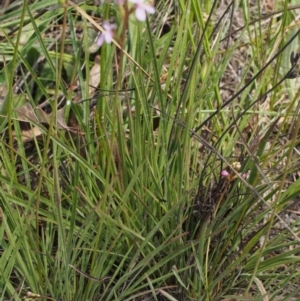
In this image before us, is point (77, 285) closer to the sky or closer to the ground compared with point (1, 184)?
closer to the ground

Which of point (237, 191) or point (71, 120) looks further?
point (71, 120)

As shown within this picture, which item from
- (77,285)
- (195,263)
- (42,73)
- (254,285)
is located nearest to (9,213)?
(77,285)

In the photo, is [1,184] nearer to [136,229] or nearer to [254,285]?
[136,229]

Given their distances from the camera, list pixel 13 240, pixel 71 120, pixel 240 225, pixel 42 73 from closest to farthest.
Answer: pixel 13 240
pixel 240 225
pixel 71 120
pixel 42 73

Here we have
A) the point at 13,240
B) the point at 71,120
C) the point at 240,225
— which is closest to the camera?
the point at 13,240

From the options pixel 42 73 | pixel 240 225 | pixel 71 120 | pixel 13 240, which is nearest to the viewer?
pixel 13 240

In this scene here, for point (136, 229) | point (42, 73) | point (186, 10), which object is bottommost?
point (136, 229)

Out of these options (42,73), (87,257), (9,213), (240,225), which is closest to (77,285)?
(87,257)

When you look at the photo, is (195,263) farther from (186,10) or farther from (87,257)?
(186,10)

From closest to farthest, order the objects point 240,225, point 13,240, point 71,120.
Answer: point 13,240
point 240,225
point 71,120
